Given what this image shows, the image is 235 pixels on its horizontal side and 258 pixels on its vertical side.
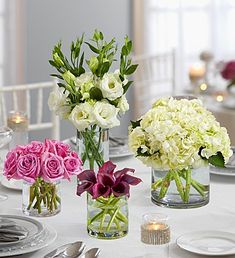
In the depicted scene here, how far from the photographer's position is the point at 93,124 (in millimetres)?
2035

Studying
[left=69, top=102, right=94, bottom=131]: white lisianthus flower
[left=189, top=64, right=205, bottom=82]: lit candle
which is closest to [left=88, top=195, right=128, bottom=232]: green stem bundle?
[left=69, top=102, right=94, bottom=131]: white lisianthus flower

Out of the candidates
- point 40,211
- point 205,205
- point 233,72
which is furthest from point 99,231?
point 233,72

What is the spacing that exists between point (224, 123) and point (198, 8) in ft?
4.52

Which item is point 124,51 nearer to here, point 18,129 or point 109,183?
point 109,183

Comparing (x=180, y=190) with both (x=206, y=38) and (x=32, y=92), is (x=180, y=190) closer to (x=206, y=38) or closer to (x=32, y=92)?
(x=32, y=92)

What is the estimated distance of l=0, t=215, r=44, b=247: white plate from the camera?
174 centimetres

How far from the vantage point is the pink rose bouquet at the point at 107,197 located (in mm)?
1795

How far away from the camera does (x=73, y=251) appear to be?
68.0 inches

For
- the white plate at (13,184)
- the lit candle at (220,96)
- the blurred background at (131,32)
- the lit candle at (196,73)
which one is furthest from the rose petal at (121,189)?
the lit candle at (196,73)

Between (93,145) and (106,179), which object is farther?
(93,145)

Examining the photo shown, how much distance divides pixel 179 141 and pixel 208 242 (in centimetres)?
27

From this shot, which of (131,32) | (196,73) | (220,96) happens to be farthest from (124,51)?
(131,32)

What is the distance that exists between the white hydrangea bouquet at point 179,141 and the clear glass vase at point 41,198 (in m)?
0.22

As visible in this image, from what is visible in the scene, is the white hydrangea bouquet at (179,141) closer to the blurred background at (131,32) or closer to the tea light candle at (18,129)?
the tea light candle at (18,129)
